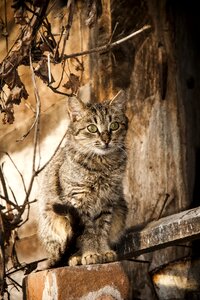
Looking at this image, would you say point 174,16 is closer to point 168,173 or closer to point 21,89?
point 168,173

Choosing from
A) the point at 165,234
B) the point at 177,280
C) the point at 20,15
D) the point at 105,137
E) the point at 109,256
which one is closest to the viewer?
the point at 20,15

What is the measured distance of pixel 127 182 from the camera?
3914 millimetres

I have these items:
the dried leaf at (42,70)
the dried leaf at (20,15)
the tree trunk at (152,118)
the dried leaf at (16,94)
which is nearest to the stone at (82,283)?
the tree trunk at (152,118)

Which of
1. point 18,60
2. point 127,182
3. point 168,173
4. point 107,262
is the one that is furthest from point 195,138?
point 18,60

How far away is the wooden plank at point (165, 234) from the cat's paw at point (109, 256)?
124 millimetres

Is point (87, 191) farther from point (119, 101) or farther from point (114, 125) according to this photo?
point (119, 101)

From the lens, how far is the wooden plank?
2982mm

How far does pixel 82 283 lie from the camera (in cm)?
304

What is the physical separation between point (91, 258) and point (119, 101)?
41.8 inches

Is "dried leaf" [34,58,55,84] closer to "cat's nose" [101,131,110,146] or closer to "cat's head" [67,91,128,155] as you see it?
"cat's head" [67,91,128,155]

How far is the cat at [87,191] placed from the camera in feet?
11.0

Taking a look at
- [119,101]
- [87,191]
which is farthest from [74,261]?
[119,101]

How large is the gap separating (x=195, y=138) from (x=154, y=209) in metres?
1.26

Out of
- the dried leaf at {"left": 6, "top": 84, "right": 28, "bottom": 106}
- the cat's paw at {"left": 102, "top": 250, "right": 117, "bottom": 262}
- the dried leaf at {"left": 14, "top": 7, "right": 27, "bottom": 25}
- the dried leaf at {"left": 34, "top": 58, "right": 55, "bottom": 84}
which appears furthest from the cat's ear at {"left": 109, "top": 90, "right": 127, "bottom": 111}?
the cat's paw at {"left": 102, "top": 250, "right": 117, "bottom": 262}
